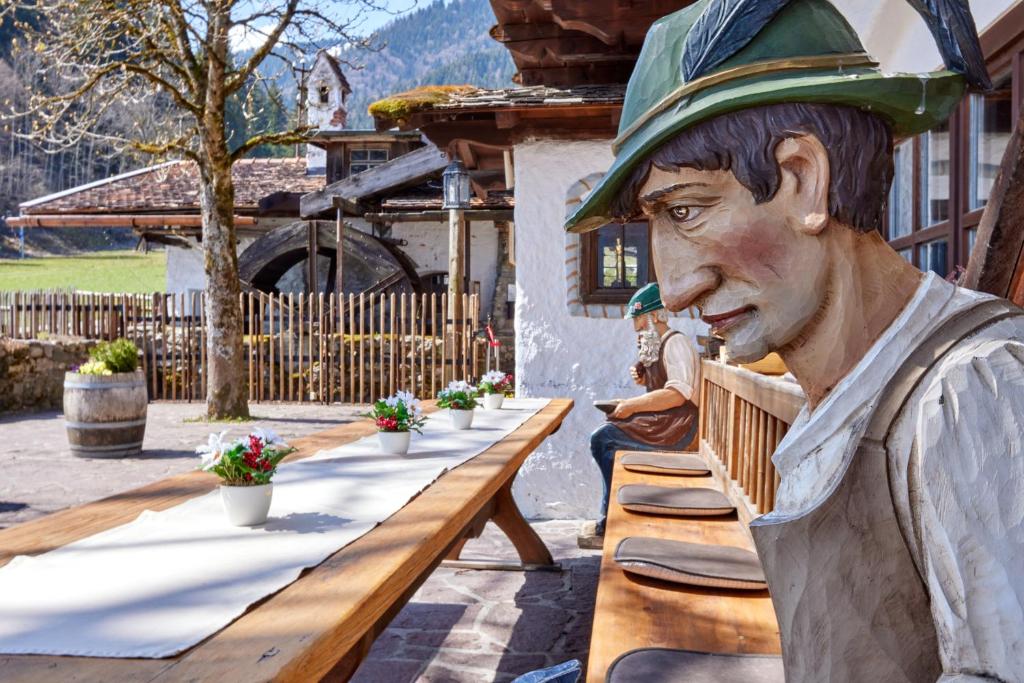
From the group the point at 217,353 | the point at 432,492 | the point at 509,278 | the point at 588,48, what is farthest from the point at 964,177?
the point at 509,278

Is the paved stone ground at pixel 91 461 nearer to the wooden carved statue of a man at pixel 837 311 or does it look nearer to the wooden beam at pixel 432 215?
the wooden beam at pixel 432 215

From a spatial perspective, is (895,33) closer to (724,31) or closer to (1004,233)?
(1004,233)

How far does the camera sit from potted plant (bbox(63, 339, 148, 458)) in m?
8.04

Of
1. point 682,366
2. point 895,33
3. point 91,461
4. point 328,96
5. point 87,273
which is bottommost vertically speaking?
point 91,461

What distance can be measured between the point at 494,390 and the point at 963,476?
4992 millimetres

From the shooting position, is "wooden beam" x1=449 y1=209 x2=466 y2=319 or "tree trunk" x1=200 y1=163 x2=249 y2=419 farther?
"wooden beam" x1=449 y1=209 x2=466 y2=319

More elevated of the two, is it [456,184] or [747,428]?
[456,184]

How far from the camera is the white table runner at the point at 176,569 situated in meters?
1.45

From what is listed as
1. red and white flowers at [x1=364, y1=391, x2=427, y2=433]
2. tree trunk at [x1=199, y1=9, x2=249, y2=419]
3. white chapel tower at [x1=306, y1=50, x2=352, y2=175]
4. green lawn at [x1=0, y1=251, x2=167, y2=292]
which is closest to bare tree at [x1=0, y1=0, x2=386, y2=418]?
tree trunk at [x1=199, y1=9, x2=249, y2=419]

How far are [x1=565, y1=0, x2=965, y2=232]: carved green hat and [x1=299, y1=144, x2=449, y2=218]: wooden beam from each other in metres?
15.5

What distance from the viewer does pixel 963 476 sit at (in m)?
0.72

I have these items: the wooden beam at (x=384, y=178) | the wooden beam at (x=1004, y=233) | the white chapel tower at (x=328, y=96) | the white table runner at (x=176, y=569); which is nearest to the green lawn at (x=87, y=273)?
the white chapel tower at (x=328, y=96)

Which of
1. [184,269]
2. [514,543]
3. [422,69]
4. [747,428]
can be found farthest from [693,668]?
[422,69]

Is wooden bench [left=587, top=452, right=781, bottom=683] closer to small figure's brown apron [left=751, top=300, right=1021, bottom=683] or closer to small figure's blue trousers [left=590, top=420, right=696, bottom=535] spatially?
small figure's brown apron [left=751, top=300, right=1021, bottom=683]
